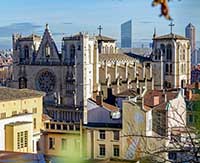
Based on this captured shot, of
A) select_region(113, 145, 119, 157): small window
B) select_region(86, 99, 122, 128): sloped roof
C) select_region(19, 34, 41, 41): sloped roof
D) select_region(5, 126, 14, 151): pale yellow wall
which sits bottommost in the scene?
select_region(113, 145, 119, 157): small window

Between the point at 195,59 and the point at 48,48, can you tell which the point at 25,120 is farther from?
the point at 195,59

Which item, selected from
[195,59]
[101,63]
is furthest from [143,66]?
[195,59]

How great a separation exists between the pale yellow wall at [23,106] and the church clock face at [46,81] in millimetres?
14731

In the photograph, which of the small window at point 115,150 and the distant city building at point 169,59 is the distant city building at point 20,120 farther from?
the distant city building at point 169,59

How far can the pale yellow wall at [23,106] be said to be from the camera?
21172 mm

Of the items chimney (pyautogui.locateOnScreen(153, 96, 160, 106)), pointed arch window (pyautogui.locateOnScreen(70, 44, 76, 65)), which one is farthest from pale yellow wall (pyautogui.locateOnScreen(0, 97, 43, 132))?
pointed arch window (pyautogui.locateOnScreen(70, 44, 76, 65))

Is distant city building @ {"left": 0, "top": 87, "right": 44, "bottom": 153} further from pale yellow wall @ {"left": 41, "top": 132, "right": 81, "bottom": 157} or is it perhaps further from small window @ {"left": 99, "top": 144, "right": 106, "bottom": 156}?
small window @ {"left": 99, "top": 144, "right": 106, "bottom": 156}

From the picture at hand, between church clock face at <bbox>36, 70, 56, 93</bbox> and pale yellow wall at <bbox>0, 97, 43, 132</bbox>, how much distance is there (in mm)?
14731

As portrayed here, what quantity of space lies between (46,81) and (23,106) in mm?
16536

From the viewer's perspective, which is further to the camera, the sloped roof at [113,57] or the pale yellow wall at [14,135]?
the sloped roof at [113,57]

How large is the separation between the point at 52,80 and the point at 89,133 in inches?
719

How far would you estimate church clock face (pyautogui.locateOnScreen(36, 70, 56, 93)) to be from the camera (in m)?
38.5

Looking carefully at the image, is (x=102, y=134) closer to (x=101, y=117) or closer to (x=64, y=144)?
(x=101, y=117)

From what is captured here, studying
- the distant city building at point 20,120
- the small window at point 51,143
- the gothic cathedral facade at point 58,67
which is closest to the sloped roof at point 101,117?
the small window at point 51,143
